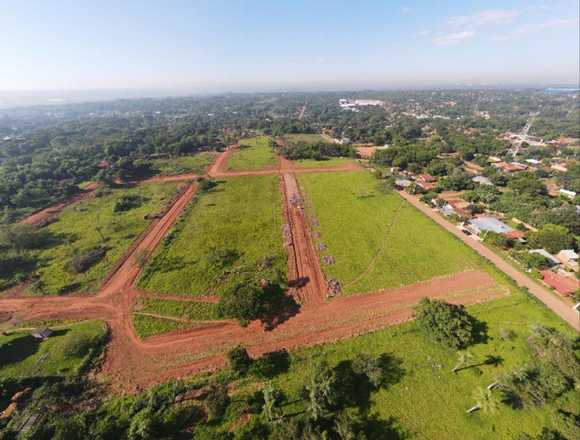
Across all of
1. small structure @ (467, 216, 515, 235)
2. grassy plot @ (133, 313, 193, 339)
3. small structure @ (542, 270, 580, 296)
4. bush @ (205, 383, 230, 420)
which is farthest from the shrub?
grassy plot @ (133, 313, 193, 339)

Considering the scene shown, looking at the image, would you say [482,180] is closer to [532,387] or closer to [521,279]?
[521,279]

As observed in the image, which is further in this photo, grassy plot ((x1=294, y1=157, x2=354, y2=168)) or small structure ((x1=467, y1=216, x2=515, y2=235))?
grassy plot ((x1=294, y1=157, x2=354, y2=168))

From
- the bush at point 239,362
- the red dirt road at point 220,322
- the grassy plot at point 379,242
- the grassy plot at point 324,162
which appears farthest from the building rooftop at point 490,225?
the grassy plot at point 324,162

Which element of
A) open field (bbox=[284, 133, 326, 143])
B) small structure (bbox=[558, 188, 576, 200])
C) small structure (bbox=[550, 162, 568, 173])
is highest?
open field (bbox=[284, 133, 326, 143])

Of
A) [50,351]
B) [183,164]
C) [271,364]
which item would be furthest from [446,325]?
[183,164]

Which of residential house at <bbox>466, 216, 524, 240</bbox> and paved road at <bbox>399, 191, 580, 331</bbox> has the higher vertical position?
residential house at <bbox>466, 216, 524, 240</bbox>

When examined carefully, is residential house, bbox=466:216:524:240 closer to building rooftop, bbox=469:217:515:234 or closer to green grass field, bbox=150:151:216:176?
building rooftop, bbox=469:217:515:234
